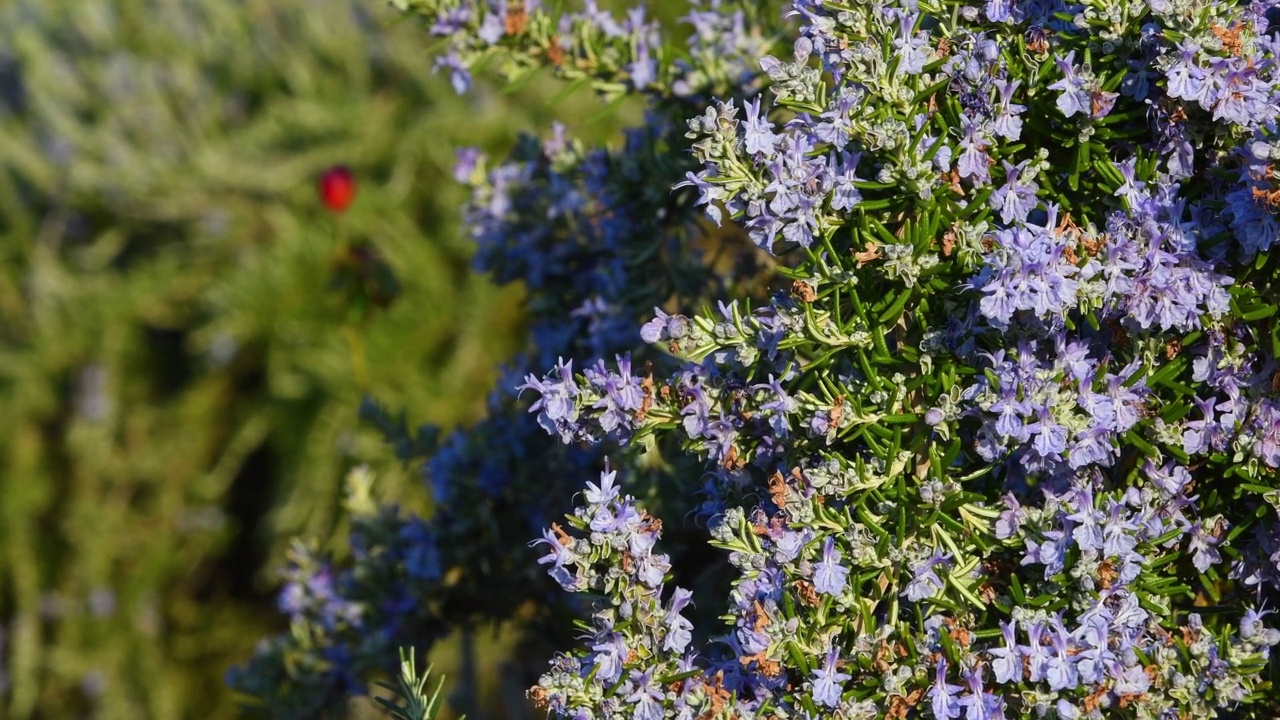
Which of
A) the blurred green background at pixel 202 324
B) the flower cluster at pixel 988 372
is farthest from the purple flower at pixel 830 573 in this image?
the blurred green background at pixel 202 324

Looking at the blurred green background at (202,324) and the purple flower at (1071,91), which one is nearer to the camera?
the purple flower at (1071,91)

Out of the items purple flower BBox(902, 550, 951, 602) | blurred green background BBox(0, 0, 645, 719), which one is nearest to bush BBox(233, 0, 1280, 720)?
purple flower BBox(902, 550, 951, 602)

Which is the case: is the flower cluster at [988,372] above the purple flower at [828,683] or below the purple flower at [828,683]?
above

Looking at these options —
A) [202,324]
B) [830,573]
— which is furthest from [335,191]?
[830,573]

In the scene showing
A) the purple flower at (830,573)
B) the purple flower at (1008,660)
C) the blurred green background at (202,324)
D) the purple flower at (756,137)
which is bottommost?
the blurred green background at (202,324)

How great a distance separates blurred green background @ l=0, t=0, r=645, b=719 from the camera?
3.58 metres

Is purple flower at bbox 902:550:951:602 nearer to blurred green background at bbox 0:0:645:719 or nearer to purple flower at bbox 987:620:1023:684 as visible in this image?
purple flower at bbox 987:620:1023:684

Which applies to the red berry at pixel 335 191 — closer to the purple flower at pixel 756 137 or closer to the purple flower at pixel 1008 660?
the purple flower at pixel 756 137

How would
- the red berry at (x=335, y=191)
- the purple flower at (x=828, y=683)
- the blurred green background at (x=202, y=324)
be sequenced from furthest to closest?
the blurred green background at (x=202, y=324) → the red berry at (x=335, y=191) → the purple flower at (x=828, y=683)

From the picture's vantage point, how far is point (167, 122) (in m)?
3.91

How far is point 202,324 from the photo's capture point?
3842 mm

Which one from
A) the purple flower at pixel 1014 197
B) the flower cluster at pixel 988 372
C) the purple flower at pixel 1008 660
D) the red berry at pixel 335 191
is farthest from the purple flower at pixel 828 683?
the red berry at pixel 335 191

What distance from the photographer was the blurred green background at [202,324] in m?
3.58

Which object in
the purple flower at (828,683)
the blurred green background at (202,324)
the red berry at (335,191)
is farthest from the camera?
the blurred green background at (202,324)
